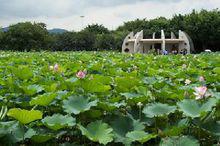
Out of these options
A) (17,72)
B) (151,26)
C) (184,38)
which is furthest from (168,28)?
(17,72)

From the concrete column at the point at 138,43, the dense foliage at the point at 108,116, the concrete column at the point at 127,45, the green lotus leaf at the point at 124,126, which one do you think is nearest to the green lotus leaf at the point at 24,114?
the dense foliage at the point at 108,116

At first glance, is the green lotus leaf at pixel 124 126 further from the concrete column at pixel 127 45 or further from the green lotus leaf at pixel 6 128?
the concrete column at pixel 127 45

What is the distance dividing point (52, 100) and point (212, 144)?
3.28ft

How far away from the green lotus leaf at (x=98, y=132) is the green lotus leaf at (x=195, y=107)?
0.42 meters

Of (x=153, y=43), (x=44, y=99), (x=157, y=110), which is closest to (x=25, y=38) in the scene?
(x=153, y=43)

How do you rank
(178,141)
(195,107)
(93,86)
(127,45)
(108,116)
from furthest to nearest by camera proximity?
(127,45) → (93,86) → (108,116) → (195,107) → (178,141)

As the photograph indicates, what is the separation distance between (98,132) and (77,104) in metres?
0.32

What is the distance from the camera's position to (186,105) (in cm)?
239

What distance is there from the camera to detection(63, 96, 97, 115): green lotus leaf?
8.08 feet

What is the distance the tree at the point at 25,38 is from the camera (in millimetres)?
46750

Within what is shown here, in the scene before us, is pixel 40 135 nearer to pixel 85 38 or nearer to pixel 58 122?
pixel 58 122

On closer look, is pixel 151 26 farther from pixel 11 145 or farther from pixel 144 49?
pixel 11 145

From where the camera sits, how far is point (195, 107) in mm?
2377

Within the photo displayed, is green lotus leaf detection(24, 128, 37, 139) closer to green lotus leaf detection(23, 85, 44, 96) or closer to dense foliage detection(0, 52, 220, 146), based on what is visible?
dense foliage detection(0, 52, 220, 146)
